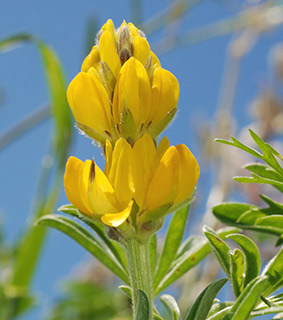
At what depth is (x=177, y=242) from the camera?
652mm

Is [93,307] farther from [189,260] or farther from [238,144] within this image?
[238,144]

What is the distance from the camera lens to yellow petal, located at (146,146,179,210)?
50 centimetres

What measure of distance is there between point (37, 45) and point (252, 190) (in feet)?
2.98

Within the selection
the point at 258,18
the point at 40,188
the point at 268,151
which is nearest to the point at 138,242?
the point at 268,151

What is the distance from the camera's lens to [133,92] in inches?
20.8

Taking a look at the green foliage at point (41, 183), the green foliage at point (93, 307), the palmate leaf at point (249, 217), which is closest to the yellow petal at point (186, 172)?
the palmate leaf at point (249, 217)

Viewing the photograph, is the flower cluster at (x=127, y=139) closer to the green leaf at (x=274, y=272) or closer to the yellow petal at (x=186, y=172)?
the yellow petal at (x=186, y=172)

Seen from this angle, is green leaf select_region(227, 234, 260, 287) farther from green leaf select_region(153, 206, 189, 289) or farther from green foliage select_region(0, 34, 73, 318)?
green foliage select_region(0, 34, 73, 318)

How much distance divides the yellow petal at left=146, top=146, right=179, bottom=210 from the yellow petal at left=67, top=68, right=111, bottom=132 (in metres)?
0.08

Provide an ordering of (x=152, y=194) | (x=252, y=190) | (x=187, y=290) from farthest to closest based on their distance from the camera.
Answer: (x=252, y=190), (x=187, y=290), (x=152, y=194)

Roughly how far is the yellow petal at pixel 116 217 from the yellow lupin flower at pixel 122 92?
0.09 metres

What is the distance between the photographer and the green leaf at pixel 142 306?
462 mm

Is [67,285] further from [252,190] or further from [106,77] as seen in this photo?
[106,77]

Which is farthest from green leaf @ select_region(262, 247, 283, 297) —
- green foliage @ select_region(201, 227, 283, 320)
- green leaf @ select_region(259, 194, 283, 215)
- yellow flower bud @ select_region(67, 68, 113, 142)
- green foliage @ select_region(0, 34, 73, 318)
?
green foliage @ select_region(0, 34, 73, 318)
